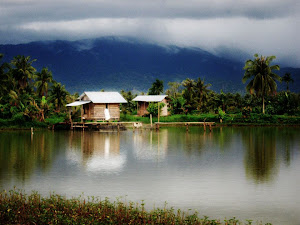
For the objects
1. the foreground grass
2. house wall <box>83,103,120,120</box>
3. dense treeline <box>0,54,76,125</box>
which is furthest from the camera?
house wall <box>83,103,120,120</box>

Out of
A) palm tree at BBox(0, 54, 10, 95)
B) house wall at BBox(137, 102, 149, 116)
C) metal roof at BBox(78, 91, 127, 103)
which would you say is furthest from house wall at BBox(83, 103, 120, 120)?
palm tree at BBox(0, 54, 10, 95)

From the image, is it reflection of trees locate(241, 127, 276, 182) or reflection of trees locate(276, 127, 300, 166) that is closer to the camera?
reflection of trees locate(241, 127, 276, 182)

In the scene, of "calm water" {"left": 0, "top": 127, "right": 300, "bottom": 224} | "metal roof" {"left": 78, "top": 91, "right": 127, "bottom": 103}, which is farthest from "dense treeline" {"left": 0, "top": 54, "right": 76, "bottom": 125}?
"calm water" {"left": 0, "top": 127, "right": 300, "bottom": 224}

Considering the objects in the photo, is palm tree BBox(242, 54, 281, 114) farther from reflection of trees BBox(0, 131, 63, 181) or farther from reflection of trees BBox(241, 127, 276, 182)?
reflection of trees BBox(0, 131, 63, 181)

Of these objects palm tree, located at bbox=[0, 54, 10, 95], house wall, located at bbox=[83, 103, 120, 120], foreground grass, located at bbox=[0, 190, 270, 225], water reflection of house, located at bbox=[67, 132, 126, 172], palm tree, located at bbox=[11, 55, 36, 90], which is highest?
palm tree, located at bbox=[11, 55, 36, 90]

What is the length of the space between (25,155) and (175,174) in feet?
38.8

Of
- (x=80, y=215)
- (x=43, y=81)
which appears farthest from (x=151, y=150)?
(x=43, y=81)

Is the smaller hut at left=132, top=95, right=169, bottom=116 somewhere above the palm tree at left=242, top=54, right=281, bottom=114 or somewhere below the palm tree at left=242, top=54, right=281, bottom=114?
below

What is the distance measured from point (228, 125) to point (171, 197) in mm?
40697

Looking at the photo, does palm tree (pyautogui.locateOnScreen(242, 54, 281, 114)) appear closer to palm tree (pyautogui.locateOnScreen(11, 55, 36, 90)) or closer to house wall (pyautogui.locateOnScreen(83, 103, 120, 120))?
house wall (pyautogui.locateOnScreen(83, 103, 120, 120))

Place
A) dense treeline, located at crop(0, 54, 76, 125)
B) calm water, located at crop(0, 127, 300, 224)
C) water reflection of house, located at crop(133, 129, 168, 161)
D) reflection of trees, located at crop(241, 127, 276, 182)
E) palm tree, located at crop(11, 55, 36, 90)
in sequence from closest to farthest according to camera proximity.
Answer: calm water, located at crop(0, 127, 300, 224)
reflection of trees, located at crop(241, 127, 276, 182)
water reflection of house, located at crop(133, 129, 168, 161)
dense treeline, located at crop(0, 54, 76, 125)
palm tree, located at crop(11, 55, 36, 90)

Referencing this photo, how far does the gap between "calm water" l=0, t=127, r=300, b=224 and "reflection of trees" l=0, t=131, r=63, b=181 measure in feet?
0.12

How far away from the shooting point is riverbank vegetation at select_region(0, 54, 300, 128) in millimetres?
52000

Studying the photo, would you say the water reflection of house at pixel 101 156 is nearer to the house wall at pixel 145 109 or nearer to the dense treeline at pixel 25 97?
the dense treeline at pixel 25 97
